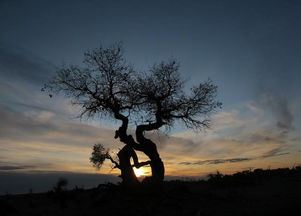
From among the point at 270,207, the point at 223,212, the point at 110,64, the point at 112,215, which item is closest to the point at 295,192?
the point at 270,207

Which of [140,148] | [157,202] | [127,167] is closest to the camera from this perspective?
[157,202]

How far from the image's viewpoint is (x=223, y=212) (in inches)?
560

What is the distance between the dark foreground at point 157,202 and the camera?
14.6 meters

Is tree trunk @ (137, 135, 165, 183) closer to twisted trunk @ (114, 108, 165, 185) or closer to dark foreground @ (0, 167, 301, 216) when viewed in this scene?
twisted trunk @ (114, 108, 165, 185)

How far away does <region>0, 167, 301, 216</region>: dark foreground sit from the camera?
14586mm

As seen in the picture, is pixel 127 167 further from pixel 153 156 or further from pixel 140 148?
pixel 153 156

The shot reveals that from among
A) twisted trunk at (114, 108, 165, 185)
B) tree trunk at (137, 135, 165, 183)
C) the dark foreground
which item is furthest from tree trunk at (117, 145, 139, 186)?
tree trunk at (137, 135, 165, 183)

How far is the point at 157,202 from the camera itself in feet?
53.8

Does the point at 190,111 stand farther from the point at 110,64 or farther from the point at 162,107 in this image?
the point at 110,64

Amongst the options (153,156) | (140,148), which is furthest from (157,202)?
(140,148)

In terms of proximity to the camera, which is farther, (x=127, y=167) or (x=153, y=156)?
(x=153, y=156)

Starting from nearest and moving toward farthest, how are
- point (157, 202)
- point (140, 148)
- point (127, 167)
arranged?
point (157, 202) < point (127, 167) < point (140, 148)

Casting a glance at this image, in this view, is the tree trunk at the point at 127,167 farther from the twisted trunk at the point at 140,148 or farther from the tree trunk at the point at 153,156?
the tree trunk at the point at 153,156

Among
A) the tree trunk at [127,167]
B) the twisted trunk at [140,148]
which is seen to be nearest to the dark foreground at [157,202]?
the tree trunk at [127,167]
